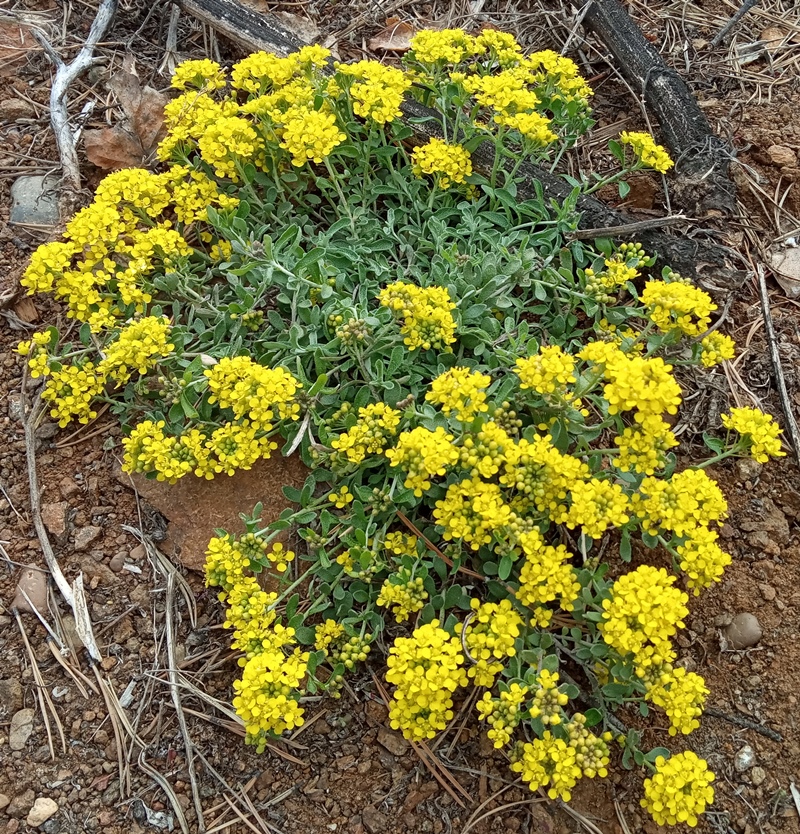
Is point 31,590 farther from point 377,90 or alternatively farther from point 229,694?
point 377,90

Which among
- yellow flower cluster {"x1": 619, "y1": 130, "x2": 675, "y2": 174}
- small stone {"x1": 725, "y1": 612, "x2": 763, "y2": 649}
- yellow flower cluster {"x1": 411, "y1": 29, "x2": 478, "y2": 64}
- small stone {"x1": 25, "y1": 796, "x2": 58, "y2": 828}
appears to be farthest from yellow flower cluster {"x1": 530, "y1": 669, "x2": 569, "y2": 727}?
yellow flower cluster {"x1": 411, "y1": 29, "x2": 478, "y2": 64}

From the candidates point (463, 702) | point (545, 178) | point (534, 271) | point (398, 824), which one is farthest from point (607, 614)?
point (545, 178)

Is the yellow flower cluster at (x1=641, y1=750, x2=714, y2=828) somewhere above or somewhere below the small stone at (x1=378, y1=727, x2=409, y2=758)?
above

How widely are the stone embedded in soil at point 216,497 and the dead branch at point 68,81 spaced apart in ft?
5.82

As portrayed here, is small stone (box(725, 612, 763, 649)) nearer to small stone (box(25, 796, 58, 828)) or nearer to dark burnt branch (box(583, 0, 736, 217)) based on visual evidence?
dark burnt branch (box(583, 0, 736, 217))

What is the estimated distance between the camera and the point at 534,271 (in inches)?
131

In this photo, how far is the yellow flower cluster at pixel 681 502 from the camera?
8.21 ft

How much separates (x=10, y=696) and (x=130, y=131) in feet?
9.28

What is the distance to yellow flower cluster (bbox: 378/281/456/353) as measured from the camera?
279 cm

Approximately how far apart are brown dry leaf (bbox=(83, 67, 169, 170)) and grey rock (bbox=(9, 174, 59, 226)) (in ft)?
0.90

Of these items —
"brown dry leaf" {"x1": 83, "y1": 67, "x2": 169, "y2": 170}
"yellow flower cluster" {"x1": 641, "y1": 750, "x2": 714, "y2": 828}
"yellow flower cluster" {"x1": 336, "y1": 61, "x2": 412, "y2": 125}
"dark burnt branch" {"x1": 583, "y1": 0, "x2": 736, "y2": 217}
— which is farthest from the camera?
"brown dry leaf" {"x1": 83, "y1": 67, "x2": 169, "y2": 170}

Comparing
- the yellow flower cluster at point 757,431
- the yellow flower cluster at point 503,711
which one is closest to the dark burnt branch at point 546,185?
the yellow flower cluster at point 757,431

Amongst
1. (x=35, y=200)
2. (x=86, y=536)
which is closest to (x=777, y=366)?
(x=86, y=536)

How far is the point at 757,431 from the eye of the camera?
2697 mm
